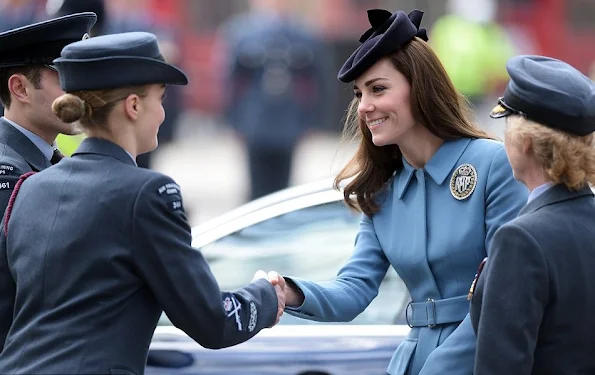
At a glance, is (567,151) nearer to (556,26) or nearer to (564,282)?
(564,282)

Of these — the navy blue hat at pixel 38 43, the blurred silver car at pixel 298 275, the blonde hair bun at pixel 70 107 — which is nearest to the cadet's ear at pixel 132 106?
the blonde hair bun at pixel 70 107

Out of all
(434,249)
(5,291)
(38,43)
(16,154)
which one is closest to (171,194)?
(5,291)

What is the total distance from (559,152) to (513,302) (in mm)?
388

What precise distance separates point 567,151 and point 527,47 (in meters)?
13.9

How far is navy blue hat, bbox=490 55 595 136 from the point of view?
300cm

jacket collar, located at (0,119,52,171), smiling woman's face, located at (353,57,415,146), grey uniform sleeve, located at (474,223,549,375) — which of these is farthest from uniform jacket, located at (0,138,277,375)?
smiling woman's face, located at (353,57,415,146)

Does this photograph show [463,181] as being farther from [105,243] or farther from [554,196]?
[105,243]

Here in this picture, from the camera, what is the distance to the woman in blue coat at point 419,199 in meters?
3.43

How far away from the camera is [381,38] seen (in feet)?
11.5

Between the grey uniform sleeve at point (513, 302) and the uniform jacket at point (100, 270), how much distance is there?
2.18ft

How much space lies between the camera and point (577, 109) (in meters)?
3.00

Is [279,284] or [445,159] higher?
[445,159]

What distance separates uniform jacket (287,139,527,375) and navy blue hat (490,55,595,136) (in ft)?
1.25

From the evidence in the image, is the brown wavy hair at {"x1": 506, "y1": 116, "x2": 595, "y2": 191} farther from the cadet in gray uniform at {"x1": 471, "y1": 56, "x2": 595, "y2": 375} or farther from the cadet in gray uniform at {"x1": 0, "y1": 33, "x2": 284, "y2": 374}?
the cadet in gray uniform at {"x1": 0, "y1": 33, "x2": 284, "y2": 374}
